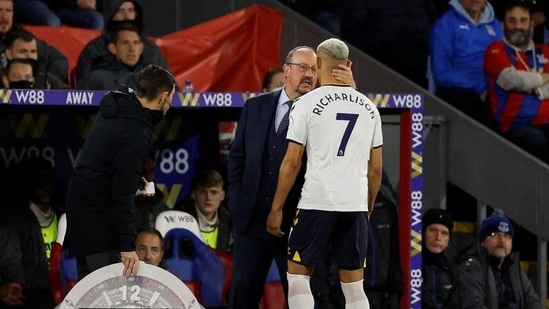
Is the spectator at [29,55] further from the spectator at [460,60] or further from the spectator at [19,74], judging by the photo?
the spectator at [460,60]

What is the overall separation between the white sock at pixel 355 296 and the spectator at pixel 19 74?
3.51m

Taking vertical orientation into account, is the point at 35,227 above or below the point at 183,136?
below

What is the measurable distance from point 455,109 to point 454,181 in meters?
0.60

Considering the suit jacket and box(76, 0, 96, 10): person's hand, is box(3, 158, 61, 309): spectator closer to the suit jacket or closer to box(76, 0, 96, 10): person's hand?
box(76, 0, 96, 10): person's hand

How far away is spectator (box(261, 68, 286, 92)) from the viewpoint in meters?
11.6

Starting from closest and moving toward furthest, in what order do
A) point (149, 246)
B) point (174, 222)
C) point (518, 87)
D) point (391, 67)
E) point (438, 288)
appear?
point (149, 246) < point (174, 222) < point (438, 288) < point (518, 87) < point (391, 67)

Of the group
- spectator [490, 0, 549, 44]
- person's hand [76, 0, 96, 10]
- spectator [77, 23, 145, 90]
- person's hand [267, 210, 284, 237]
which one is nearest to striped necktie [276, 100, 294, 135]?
person's hand [267, 210, 284, 237]

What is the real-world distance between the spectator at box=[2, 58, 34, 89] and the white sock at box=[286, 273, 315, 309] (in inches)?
129

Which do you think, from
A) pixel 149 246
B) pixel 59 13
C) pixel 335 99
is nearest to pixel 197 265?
pixel 149 246

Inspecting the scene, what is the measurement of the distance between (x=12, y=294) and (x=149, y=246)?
1.11 m

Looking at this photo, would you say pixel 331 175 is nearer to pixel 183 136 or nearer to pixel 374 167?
pixel 374 167

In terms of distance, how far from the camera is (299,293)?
884 centimetres

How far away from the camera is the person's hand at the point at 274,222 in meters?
9.10

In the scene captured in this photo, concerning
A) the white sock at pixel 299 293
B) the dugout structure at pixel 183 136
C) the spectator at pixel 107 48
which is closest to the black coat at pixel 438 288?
the dugout structure at pixel 183 136
